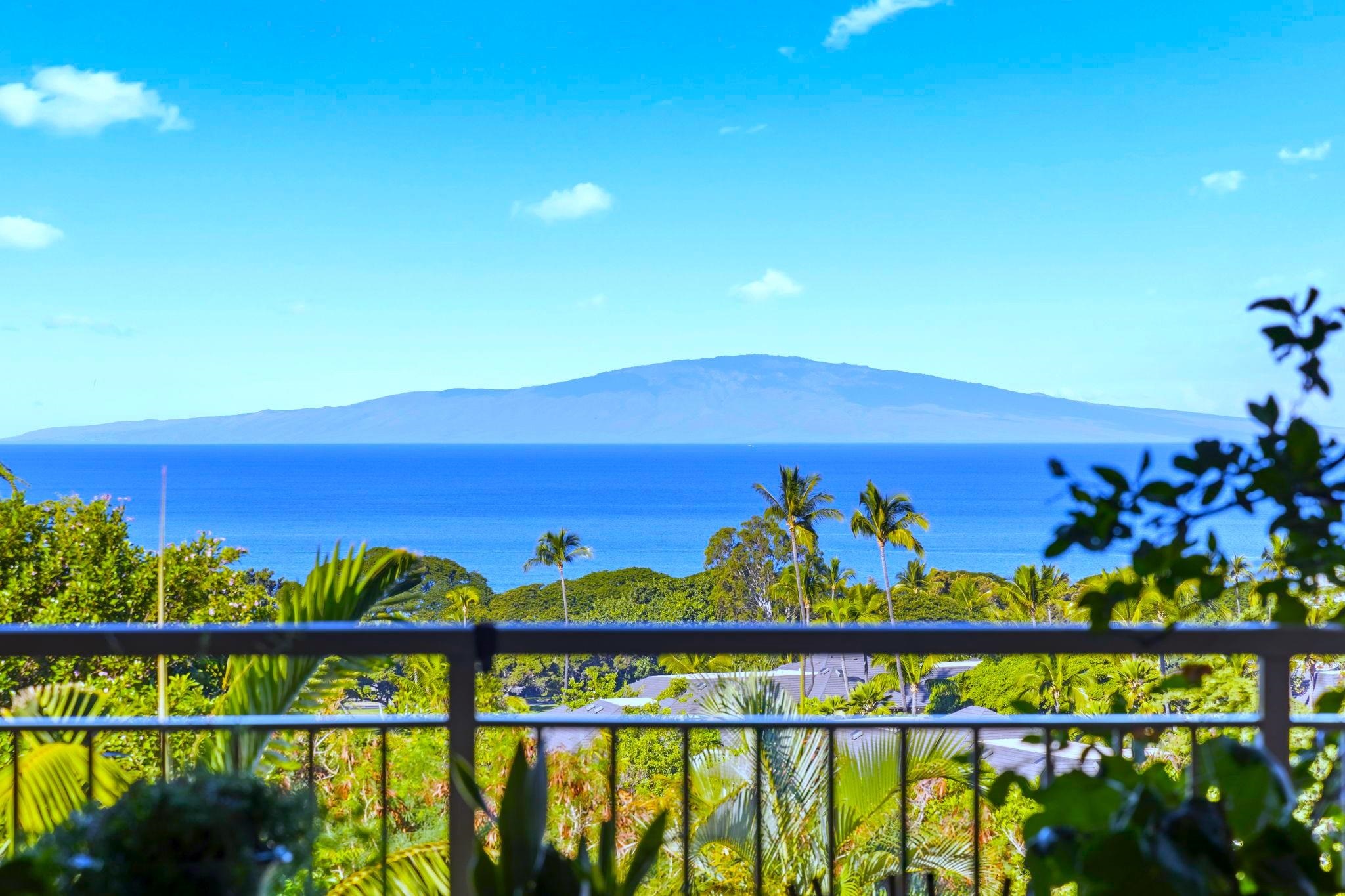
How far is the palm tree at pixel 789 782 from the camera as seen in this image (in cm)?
283

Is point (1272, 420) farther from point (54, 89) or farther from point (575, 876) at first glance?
point (54, 89)

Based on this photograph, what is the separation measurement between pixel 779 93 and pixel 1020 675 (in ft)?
131

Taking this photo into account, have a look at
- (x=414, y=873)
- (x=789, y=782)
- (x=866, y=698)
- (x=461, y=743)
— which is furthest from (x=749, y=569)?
(x=461, y=743)

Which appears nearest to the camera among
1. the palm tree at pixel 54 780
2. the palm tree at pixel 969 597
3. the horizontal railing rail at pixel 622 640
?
the horizontal railing rail at pixel 622 640

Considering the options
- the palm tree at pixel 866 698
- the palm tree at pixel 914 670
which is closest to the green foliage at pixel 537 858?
the palm tree at pixel 914 670

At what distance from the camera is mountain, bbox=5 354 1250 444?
135 m

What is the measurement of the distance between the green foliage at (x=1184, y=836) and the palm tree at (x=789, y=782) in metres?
1.18

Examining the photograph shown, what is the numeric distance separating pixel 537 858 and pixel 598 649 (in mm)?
586

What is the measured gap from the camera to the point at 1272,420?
946 millimetres

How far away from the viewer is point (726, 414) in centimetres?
14225

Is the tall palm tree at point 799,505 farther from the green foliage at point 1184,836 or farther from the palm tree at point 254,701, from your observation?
the green foliage at point 1184,836

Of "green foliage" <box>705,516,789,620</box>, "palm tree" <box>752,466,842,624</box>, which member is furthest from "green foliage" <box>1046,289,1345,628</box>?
"green foliage" <box>705,516,789,620</box>

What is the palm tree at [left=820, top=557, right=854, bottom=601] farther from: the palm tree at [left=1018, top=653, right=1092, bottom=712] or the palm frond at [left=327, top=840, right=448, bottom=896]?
the palm frond at [left=327, top=840, right=448, bottom=896]

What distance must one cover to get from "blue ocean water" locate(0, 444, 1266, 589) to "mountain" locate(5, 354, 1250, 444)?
4.71 metres
